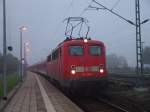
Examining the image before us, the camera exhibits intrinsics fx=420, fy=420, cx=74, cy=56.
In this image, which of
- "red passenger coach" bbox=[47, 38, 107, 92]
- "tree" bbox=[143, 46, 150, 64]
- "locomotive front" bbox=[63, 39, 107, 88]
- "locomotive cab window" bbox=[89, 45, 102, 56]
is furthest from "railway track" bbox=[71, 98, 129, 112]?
"tree" bbox=[143, 46, 150, 64]

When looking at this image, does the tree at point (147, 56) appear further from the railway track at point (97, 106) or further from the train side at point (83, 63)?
the train side at point (83, 63)

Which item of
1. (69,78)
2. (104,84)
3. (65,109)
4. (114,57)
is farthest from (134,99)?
(114,57)

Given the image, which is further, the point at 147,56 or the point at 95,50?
the point at 147,56

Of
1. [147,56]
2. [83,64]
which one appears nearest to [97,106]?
[83,64]

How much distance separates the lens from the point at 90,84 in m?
22.0

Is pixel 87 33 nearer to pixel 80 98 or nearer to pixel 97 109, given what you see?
pixel 80 98

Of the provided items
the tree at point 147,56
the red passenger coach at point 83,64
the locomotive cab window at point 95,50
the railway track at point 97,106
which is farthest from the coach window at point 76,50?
the tree at point 147,56

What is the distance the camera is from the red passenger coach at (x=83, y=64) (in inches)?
867

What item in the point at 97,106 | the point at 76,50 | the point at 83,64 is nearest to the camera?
the point at 97,106

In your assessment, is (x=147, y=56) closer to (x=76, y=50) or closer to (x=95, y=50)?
(x=95, y=50)

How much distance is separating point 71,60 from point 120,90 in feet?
16.5

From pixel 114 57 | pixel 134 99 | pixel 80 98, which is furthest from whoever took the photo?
pixel 114 57

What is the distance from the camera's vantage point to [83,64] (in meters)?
22.7

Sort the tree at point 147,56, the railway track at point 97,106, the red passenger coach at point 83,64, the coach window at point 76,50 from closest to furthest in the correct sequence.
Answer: the railway track at point 97,106, the red passenger coach at point 83,64, the coach window at point 76,50, the tree at point 147,56
